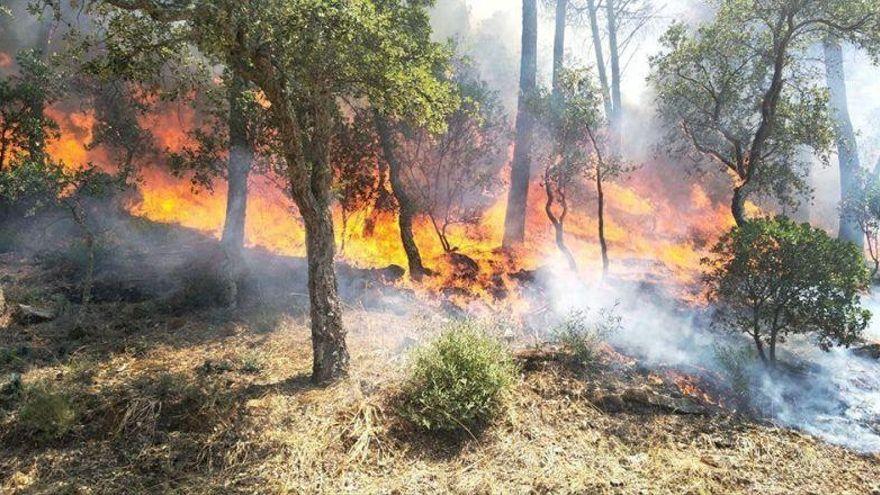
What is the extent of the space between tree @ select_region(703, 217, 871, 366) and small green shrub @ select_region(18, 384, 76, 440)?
37.7ft

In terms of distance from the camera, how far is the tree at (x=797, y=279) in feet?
31.3

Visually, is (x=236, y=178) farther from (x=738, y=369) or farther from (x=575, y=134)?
(x=738, y=369)

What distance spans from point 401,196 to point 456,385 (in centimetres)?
1028

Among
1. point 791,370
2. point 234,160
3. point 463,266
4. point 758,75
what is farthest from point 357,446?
point 758,75

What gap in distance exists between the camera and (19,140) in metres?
16.9

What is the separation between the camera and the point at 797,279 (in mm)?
9680

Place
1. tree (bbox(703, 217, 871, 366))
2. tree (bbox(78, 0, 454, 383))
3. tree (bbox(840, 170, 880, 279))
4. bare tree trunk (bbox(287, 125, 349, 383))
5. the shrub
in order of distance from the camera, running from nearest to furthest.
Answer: tree (bbox(78, 0, 454, 383)), bare tree trunk (bbox(287, 125, 349, 383)), the shrub, tree (bbox(703, 217, 871, 366)), tree (bbox(840, 170, 880, 279))

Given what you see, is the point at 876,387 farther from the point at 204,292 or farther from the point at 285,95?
the point at 204,292

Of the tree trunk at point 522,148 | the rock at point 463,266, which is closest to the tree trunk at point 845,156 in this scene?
the tree trunk at point 522,148

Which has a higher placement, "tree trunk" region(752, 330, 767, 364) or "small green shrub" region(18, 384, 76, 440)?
"tree trunk" region(752, 330, 767, 364)

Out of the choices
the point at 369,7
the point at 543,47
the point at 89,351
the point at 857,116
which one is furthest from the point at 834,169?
the point at 89,351

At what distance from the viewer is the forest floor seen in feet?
19.6

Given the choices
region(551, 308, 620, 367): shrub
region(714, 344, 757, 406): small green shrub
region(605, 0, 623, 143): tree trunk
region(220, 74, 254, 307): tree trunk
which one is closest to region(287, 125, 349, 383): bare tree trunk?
region(551, 308, 620, 367): shrub

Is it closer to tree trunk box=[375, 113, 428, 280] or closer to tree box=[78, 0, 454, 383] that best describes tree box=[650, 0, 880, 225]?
tree trunk box=[375, 113, 428, 280]
